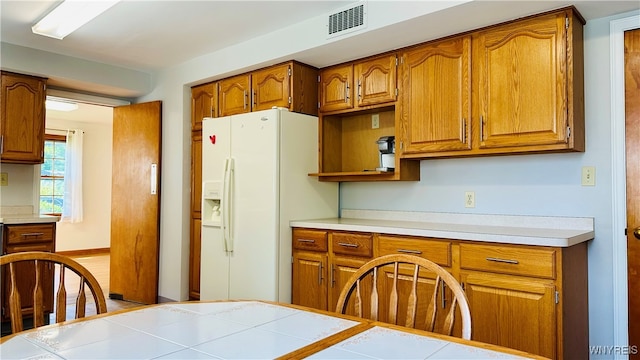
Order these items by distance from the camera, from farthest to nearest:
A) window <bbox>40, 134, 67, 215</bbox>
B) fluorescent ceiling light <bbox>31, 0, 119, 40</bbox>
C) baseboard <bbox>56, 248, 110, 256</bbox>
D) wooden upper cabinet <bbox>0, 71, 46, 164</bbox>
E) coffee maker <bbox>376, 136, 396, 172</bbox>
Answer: baseboard <bbox>56, 248, 110, 256</bbox>
window <bbox>40, 134, 67, 215</bbox>
wooden upper cabinet <bbox>0, 71, 46, 164</bbox>
coffee maker <bbox>376, 136, 396, 172</bbox>
fluorescent ceiling light <bbox>31, 0, 119, 40</bbox>

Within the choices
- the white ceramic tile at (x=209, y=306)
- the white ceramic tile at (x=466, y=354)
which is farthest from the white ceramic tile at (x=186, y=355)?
the white ceramic tile at (x=466, y=354)

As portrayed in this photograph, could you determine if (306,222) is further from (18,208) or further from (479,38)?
(18,208)

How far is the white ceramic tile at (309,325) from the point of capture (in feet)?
3.89

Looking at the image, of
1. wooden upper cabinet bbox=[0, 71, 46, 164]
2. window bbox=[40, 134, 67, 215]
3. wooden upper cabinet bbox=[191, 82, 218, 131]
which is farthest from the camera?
window bbox=[40, 134, 67, 215]

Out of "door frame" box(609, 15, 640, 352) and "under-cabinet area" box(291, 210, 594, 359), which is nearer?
"under-cabinet area" box(291, 210, 594, 359)

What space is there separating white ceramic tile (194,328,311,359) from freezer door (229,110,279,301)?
209 cm

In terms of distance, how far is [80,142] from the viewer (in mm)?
7574

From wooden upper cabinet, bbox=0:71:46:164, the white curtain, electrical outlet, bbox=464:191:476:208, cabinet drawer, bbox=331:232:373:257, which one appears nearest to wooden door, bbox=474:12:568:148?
electrical outlet, bbox=464:191:476:208

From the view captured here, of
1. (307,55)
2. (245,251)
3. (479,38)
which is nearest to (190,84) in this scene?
(307,55)

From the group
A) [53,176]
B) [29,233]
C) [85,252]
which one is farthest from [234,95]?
[85,252]

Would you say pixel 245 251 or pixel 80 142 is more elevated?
pixel 80 142

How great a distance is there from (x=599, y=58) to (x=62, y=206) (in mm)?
7713

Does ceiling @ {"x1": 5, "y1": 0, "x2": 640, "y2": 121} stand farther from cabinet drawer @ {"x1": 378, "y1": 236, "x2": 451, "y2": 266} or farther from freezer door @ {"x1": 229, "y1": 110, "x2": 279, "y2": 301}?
cabinet drawer @ {"x1": 378, "y1": 236, "x2": 451, "y2": 266}

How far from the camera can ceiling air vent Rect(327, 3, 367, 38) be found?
291cm
